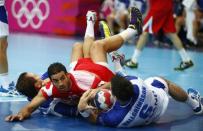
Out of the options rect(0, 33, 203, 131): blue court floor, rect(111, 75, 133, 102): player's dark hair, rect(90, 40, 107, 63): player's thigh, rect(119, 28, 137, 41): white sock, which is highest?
rect(119, 28, 137, 41): white sock

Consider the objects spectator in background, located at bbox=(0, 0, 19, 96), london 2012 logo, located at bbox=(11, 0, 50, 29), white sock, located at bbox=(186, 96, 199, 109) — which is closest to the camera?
white sock, located at bbox=(186, 96, 199, 109)

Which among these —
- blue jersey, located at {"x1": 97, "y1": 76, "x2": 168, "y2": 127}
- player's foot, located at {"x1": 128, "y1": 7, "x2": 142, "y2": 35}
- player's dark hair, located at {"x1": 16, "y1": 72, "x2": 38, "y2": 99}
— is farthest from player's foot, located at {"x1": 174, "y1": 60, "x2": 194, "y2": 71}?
player's dark hair, located at {"x1": 16, "y1": 72, "x2": 38, "y2": 99}

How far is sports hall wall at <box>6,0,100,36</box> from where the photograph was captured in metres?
13.2

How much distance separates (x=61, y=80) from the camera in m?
4.83

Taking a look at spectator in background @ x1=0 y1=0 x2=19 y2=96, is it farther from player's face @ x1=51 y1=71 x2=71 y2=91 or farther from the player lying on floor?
player's face @ x1=51 y1=71 x2=71 y2=91

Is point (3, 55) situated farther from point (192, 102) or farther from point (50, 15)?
point (50, 15)

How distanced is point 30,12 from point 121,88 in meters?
9.31

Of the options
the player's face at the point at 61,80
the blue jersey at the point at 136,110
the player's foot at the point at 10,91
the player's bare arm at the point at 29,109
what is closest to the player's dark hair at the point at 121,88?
the blue jersey at the point at 136,110

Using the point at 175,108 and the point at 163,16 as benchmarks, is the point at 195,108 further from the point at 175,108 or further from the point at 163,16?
the point at 163,16

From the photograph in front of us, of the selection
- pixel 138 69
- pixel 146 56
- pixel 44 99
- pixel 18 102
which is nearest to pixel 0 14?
pixel 18 102

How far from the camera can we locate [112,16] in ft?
43.9

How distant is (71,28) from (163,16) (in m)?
5.09

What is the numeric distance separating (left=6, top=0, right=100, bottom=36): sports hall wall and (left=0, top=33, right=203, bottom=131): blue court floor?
679mm

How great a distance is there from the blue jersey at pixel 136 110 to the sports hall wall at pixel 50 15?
334 inches
